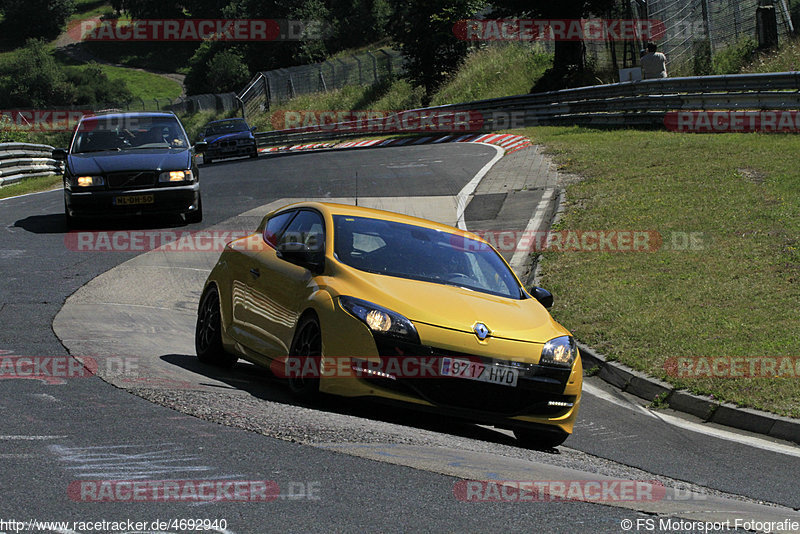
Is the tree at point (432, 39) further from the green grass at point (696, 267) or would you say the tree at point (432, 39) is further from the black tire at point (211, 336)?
the black tire at point (211, 336)

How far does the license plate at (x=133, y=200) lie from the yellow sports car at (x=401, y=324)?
8094 mm

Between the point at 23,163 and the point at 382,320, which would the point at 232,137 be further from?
the point at 382,320

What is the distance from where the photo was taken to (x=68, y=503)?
419cm

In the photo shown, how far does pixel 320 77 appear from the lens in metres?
62.0

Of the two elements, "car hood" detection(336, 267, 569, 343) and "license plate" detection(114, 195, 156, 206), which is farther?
"license plate" detection(114, 195, 156, 206)

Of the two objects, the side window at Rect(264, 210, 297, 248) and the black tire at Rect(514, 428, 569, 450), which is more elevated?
the side window at Rect(264, 210, 297, 248)

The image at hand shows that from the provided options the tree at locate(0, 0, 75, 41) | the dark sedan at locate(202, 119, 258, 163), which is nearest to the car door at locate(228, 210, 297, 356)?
the dark sedan at locate(202, 119, 258, 163)

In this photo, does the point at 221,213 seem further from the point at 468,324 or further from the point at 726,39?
the point at 726,39

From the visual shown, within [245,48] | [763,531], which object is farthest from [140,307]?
[245,48]

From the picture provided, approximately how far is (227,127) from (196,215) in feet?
64.2

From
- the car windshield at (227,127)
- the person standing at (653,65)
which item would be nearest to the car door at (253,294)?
the person standing at (653,65)

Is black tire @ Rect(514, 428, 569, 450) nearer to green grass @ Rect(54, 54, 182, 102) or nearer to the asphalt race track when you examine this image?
the asphalt race track

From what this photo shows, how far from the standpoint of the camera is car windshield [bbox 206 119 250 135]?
3578 cm

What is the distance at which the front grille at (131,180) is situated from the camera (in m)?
15.8
